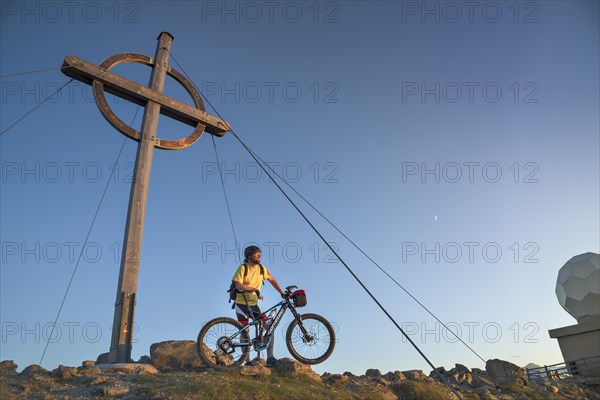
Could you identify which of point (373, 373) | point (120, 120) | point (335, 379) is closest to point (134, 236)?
point (120, 120)

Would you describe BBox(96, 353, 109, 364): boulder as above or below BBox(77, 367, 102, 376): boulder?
below

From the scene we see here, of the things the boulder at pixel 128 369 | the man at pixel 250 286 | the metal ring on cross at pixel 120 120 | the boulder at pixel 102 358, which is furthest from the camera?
the metal ring on cross at pixel 120 120

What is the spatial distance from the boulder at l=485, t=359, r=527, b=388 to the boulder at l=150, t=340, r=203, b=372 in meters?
8.14

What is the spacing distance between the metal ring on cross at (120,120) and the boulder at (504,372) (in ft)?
33.1

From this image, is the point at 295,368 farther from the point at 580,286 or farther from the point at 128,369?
the point at 580,286

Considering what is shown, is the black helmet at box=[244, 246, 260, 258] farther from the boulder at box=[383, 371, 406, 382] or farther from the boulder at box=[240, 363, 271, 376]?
the boulder at box=[383, 371, 406, 382]

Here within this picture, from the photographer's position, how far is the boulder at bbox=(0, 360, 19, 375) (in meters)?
7.14

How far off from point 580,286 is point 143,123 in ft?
80.4

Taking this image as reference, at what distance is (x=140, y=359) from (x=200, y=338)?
8.07 ft

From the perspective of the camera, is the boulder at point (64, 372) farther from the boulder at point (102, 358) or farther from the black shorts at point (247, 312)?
the black shorts at point (247, 312)

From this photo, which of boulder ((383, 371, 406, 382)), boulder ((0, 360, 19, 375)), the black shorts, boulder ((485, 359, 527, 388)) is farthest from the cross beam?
boulder ((485, 359, 527, 388))

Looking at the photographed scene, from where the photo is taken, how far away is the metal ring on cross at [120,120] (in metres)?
8.85

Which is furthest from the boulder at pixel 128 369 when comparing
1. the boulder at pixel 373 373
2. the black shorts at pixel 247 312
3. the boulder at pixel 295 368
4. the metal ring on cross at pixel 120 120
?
the metal ring on cross at pixel 120 120

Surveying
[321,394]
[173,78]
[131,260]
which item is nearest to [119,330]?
[131,260]
